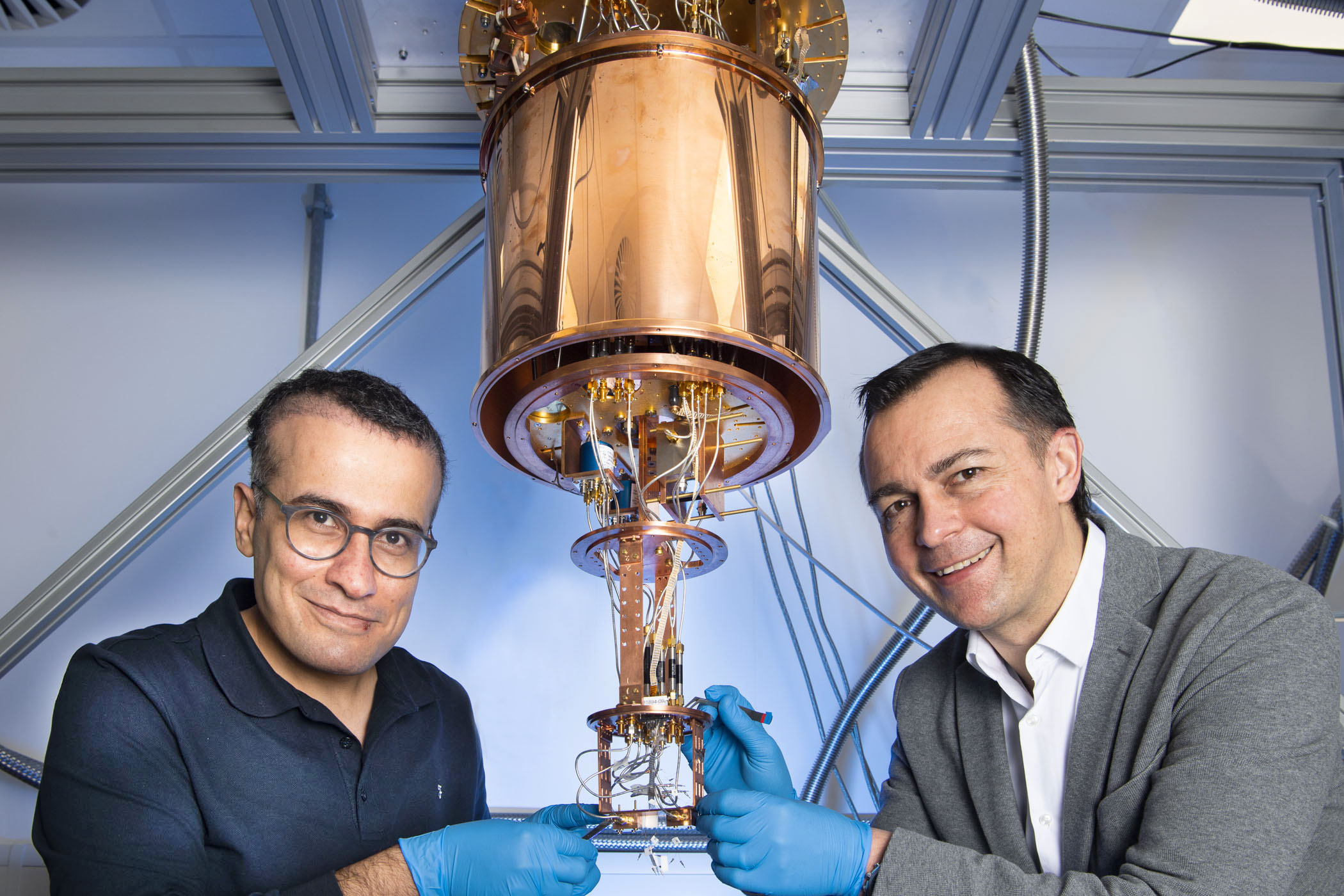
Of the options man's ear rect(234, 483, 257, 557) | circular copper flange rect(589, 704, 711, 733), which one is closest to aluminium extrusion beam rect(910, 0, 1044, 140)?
circular copper flange rect(589, 704, 711, 733)

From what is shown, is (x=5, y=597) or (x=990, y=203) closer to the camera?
(x=5, y=597)

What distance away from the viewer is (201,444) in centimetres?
186

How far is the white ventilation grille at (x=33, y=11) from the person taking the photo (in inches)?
62.2

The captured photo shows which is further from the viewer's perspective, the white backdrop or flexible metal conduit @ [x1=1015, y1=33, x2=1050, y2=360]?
the white backdrop

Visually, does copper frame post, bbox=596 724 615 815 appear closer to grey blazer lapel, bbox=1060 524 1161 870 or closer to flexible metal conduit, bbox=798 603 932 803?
grey blazer lapel, bbox=1060 524 1161 870

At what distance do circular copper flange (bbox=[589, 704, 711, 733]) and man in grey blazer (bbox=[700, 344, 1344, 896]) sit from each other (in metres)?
Answer: 0.11

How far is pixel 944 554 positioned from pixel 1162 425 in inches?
53.9

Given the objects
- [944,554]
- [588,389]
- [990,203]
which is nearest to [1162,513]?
[990,203]

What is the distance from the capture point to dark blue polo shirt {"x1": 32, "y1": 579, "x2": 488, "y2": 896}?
1153 millimetres

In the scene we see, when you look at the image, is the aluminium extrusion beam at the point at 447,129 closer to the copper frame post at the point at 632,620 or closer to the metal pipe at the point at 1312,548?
the metal pipe at the point at 1312,548

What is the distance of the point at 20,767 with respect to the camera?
6.63ft

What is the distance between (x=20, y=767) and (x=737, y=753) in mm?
1517

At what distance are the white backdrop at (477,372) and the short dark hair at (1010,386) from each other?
32.1 inches

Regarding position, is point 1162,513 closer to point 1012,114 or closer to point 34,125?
point 1012,114
